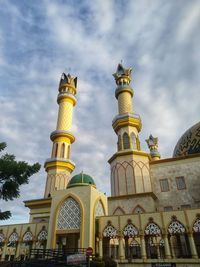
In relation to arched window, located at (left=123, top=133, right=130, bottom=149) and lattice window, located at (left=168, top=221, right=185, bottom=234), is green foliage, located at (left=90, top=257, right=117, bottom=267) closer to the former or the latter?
lattice window, located at (left=168, top=221, right=185, bottom=234)

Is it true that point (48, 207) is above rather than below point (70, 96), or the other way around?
below

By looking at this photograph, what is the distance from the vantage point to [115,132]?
31562 millimetres

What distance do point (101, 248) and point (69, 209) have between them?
→ 176 inches

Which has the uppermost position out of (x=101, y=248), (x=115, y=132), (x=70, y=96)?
(x=70, y=96)

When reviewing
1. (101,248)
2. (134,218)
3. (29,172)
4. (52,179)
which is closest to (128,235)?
(134,218)

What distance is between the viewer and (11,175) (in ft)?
60.1

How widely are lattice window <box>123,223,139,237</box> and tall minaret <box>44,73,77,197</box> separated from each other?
12441 mm

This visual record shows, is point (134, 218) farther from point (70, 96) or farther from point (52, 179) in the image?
point (70, 96)

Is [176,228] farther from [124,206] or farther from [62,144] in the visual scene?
[62,144]

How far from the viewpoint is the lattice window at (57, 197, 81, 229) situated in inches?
775

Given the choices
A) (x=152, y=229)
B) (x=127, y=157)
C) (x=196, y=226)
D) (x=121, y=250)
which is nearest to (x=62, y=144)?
(x=127, y=157)

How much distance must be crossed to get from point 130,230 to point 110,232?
1798 mm

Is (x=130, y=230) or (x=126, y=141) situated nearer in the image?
(x=130, y=230)

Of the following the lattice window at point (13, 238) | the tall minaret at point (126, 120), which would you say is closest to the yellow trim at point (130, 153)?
the tall minaret at point (126, 120)
